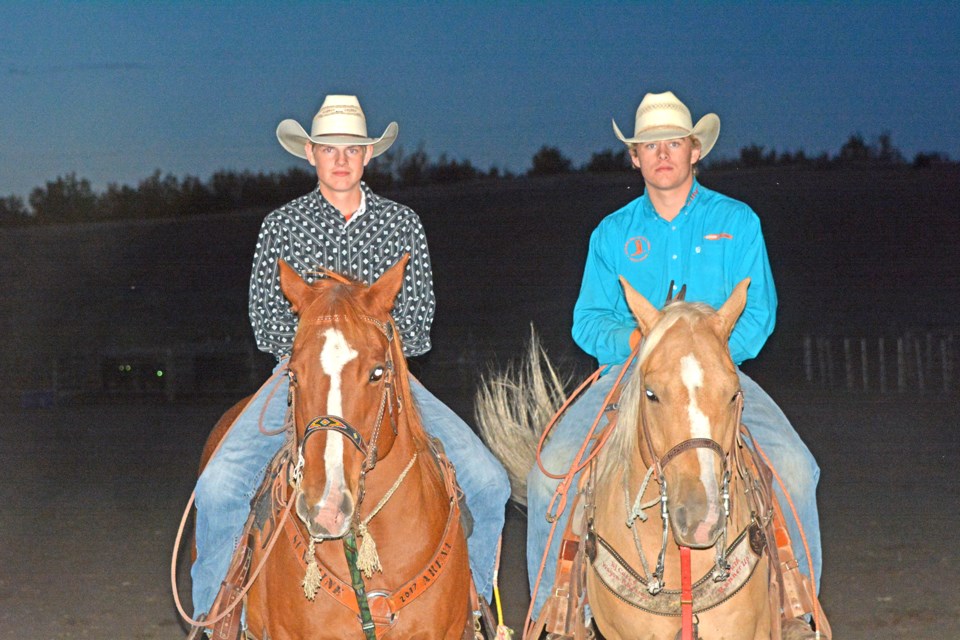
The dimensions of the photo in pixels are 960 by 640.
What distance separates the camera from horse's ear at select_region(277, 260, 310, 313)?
3.90 m

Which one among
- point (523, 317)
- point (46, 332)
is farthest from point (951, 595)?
point (46, 332)

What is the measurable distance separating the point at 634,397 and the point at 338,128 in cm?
188

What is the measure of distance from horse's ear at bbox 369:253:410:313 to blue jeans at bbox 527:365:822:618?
1126 millimetres

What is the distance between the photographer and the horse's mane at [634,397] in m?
3.73

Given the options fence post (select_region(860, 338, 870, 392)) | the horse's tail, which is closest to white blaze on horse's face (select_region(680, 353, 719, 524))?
the horse's tail

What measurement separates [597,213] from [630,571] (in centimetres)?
3588

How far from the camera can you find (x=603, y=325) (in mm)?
4758

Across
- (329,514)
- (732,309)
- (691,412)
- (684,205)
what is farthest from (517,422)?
(329,514)

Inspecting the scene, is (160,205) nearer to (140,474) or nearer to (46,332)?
(46,332)

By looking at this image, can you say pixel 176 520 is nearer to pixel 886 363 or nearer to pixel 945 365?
pixel 945 365

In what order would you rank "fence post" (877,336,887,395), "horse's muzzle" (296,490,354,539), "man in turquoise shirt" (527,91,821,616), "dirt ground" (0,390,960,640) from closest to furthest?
"horse's muzzle" (296,490,354,539) < "man in turquoise shirt" (527,91,821,616) < "dirt ground" (0,390,960,640) < "fence post" (877,336,887,395)

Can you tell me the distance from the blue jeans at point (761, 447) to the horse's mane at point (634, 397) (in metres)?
0.41

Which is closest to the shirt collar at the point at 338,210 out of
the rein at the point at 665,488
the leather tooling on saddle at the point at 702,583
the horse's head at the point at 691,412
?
the horse's head at the point at 691,412

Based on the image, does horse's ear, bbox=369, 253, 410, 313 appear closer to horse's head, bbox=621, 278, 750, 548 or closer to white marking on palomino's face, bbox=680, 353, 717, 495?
horse's head, bbox=621, 278, 750, 548
